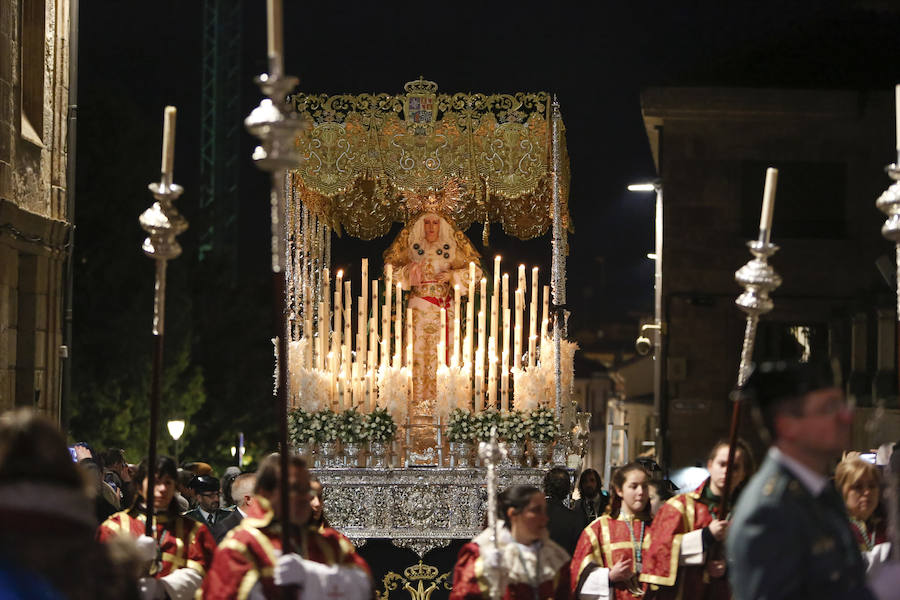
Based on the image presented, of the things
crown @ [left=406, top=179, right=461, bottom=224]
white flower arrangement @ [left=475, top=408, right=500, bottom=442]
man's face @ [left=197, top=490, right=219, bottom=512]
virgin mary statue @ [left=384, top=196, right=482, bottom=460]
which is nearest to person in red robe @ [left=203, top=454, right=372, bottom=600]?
man's face @ [left=197, top=490, right=219, bottom=512]

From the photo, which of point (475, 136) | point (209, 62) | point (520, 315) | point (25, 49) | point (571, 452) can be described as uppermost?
point (209, 62)

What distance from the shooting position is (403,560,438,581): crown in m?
12.8

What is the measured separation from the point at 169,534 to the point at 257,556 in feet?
6.18

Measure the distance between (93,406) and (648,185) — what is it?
Result: 1229 centimetres

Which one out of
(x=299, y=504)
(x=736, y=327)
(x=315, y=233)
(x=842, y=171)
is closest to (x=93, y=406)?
(x=736, y=327)

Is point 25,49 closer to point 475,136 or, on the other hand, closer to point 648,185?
point 475,136

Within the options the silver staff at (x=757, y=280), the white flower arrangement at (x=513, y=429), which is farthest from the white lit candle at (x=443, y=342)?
the silver staff at (x=757, y=280)

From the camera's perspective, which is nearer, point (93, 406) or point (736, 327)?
point (736, 327)

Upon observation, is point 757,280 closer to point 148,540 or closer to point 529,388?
point 148,540

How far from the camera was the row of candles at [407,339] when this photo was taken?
1357 centimetres

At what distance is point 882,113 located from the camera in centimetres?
2653

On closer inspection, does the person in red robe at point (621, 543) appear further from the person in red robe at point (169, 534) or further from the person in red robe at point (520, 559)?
the person in red robe at point (169, 534)

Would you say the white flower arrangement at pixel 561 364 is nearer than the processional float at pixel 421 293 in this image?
No

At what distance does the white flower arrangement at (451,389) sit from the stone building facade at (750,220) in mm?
12520
